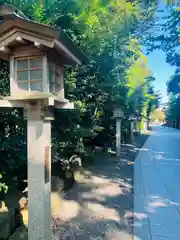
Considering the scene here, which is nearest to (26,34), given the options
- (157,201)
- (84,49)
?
(84,49)

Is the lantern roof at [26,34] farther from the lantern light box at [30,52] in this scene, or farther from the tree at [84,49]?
the tree at [84,49]

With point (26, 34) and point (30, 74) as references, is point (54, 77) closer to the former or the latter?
point (30, 74)

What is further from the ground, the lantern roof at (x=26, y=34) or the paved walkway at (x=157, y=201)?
the lantern roof at (x=26, y=34)

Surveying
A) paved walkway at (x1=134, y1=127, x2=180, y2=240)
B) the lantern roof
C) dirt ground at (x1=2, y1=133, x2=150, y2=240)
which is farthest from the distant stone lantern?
paved walkway at (x1=134, y1=127, x2=180, y2=240)

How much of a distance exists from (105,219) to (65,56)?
3.17 metres

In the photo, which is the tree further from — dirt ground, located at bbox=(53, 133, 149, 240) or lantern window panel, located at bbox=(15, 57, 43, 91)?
lantern window panel, located at bbox=(15, 57, 43, 91)

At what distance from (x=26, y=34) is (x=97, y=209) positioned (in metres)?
3.73

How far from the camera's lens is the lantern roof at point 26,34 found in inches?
81.8

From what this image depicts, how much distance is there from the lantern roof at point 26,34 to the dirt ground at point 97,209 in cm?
301

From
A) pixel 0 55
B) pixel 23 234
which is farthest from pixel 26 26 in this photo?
pixel 23 234

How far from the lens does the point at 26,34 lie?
2.17 metres

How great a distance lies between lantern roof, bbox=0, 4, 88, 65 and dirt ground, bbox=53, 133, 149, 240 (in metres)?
3.01

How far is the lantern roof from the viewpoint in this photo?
6.82 feet

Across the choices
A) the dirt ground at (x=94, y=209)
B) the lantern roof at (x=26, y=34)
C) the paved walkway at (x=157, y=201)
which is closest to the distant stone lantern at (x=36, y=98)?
the lantern roof at (x=26, y=34)
